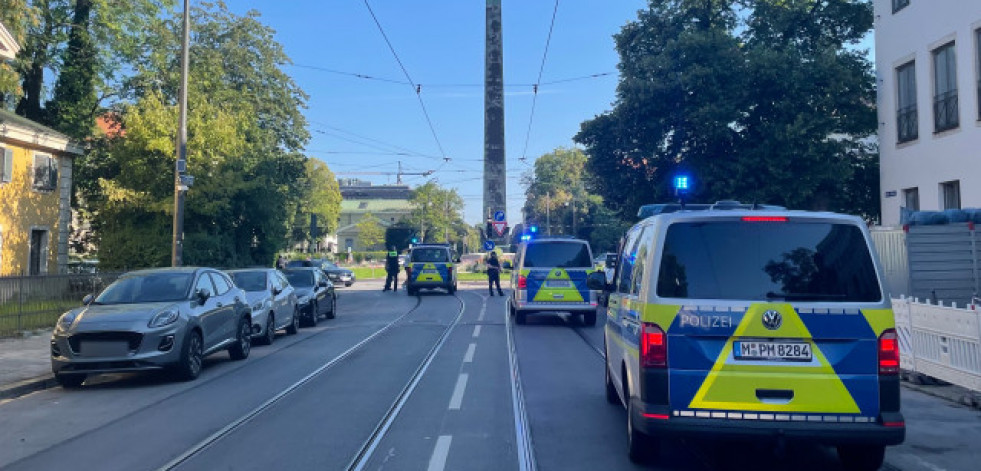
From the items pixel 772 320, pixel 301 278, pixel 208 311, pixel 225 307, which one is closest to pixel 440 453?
pixel 772 320

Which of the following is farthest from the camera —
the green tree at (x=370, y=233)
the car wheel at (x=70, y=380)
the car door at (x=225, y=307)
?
the green tree at (x=370, y=233)

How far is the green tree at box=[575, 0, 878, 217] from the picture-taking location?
79.3 feet

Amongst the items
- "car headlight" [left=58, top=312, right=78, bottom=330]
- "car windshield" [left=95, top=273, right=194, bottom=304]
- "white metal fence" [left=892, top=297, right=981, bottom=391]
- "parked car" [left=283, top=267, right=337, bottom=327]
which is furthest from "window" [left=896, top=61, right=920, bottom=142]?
"car headlight" [left=58, top=312, right=78, bottom=330]

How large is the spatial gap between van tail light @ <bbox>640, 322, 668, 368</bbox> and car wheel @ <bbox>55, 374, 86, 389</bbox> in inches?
326

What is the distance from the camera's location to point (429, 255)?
2977 centimetres

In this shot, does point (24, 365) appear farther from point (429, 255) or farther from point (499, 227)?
point (499, 227)

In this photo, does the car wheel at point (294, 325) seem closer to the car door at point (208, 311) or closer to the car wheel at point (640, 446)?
the car door at point (208, 311)

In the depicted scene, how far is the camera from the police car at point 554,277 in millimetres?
17016

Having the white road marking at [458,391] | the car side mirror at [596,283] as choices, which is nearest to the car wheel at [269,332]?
the white road marking at [458,391]

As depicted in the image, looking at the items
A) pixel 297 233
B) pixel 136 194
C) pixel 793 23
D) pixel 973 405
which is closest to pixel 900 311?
pixel 973 405

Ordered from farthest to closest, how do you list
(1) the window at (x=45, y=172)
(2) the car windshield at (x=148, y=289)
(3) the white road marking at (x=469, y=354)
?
1. (1) the window at (x=45, y=172)
2. (3) the white road marking at (x=469, y=354)
3. (2) the car windshield at (x=148, y=289)

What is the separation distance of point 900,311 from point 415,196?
82046 millimetres

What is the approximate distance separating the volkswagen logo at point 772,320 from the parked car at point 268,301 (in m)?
11.0

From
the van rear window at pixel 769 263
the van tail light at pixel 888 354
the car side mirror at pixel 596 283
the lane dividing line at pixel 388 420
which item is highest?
the van rear window at pixel 769 263
